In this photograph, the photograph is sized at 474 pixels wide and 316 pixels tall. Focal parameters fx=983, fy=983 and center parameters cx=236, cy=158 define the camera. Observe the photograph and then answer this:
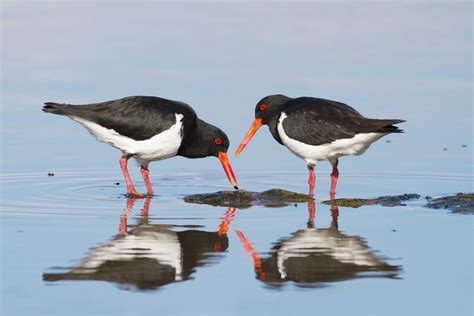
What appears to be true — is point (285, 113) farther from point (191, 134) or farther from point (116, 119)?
point (116, 119)

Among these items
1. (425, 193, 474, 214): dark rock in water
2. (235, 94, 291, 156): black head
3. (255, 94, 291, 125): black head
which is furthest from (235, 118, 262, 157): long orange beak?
(425, 193, 474, 214): dark rock in water

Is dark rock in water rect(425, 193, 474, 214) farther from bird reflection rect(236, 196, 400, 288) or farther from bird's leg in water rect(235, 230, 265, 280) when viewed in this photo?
bird's leg in water rect(235, 230, 265, 280)

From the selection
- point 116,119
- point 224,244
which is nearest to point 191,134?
point 116,119

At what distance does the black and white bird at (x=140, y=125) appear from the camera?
12.0 m

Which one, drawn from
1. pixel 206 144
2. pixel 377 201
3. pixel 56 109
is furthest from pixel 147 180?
pixel 377 201

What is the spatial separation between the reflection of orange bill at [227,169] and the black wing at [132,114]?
75 cm

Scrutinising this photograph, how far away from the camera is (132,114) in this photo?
12.0 m

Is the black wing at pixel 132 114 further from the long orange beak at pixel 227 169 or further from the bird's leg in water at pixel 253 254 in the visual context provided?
the bird's leg in water at pixel 253 254

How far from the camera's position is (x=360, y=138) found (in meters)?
11.6

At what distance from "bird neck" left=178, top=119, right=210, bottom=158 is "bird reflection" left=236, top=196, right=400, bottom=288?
340cm

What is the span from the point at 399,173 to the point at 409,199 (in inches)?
74.0

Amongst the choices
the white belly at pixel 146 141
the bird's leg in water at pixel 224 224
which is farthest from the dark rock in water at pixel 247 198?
the white belly at pixel 146 141

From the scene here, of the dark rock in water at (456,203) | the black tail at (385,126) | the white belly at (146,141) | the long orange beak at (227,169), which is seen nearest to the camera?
the dark rock in water at (456,203)

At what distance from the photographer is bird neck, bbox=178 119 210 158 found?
12.6 m
